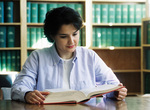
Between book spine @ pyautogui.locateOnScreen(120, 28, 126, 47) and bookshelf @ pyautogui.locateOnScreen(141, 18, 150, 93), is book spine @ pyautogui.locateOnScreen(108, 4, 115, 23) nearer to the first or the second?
book spine @ pyautogui.locateOnScreen(120, 28, 126, 47)

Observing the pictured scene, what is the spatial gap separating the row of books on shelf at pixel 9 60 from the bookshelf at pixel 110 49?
8cm

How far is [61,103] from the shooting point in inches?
51.2

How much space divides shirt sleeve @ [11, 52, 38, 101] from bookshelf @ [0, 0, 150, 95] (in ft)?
5.79

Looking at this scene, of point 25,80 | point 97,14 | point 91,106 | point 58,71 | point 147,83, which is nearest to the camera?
point 91,106

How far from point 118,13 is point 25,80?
2280mm

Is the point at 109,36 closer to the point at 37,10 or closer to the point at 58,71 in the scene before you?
the point at 37,10

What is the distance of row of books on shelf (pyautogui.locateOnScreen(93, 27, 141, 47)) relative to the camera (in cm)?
354

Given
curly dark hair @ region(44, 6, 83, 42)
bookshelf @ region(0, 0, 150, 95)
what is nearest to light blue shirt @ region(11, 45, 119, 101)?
curly dark hair @ region(44, 6, 83, 42)

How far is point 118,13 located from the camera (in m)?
3.54

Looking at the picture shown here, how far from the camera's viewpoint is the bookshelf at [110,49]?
3.40 m

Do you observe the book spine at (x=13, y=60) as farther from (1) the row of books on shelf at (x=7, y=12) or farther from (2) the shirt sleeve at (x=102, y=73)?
(2) the shirt sleeve at (x=102, y=73)

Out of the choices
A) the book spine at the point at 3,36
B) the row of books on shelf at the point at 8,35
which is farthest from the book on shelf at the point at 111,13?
the book spine at the point at 3,36

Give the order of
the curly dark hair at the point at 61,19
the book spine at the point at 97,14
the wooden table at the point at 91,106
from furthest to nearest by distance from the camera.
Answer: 1. the book spine at the point at 97,14
2. the curly dark hair at the point at 61,19
3. the wooden table at the point at 91,106

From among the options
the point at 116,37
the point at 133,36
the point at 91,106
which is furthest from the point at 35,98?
the point at 133,36
